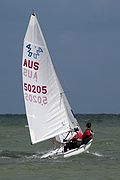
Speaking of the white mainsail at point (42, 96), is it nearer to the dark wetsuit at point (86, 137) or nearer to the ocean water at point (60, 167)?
the dark wetsuit at point (86, 137)

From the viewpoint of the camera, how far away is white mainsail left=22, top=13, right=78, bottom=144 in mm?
25906

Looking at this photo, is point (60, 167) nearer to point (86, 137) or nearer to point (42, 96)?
point (86, 137)

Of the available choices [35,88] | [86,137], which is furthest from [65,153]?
[35,88]

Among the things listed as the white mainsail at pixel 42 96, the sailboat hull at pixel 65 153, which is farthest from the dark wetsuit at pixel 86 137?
the white mainsail at pixel 42 96

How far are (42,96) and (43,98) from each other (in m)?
0.08

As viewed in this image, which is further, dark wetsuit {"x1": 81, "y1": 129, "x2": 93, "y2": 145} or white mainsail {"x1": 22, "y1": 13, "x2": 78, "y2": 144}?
dark wetsuit {"x1": 81, "y1": 129, "x2": 93, "y2": 145}

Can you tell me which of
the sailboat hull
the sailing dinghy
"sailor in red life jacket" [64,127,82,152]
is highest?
the sailing dinghy

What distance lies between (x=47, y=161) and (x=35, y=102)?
232cm

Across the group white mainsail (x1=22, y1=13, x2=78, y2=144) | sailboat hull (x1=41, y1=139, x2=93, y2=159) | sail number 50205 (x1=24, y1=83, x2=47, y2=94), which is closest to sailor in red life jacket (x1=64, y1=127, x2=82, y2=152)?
sailboat hull (x1=41, y1=139, x2=93, y2=159)

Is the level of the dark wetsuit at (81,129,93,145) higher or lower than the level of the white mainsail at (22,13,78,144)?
lower

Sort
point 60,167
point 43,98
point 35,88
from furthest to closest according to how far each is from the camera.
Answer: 1. point 43,98
2. point 35,88
3. point 60,167

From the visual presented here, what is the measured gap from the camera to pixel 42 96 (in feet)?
86.4

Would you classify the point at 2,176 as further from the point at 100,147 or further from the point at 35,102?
the point at 100,147

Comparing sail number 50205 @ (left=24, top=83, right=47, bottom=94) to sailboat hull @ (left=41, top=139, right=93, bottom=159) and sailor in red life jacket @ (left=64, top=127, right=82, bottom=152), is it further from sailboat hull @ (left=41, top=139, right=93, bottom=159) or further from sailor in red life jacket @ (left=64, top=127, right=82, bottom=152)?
sailboat hull @ (left=41, top=139, right=93, bottom=159)
